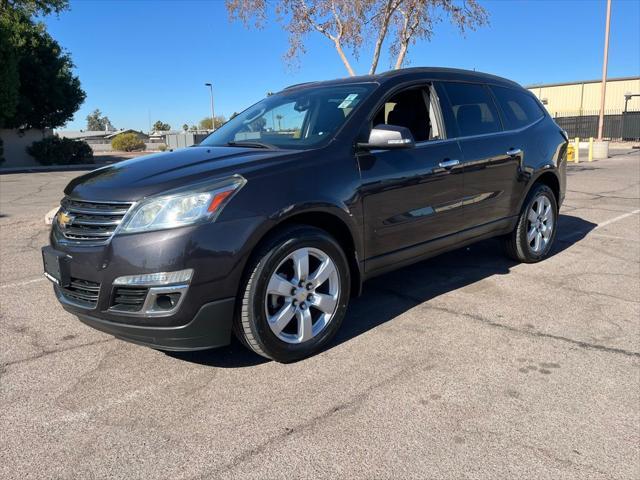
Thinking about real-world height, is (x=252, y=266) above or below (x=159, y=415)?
above

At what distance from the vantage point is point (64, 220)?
329 centimetres

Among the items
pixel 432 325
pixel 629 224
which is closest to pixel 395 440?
pixel 432 325

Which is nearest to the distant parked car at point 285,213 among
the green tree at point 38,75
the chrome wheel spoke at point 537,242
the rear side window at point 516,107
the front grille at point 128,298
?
the front grille at point 128,298

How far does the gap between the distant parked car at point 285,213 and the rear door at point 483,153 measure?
18mm

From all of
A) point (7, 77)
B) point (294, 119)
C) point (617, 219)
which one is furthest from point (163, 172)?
point (7, 77)

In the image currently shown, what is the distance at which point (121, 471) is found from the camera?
232 cm

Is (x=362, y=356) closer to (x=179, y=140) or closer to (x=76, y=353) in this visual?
(x=76, y=353)

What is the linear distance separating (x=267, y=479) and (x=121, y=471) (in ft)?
2.14

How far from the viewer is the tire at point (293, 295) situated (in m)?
3.04

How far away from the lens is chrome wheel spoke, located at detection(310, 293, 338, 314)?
3351 mm

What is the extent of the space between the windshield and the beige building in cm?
4698

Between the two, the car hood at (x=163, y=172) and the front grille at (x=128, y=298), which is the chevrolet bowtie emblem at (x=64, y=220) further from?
the front grille at (x=128, y=298)

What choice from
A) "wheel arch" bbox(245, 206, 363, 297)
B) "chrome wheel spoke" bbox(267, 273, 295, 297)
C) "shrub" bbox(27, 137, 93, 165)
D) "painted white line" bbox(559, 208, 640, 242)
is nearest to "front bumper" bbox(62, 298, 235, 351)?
"chrome wheel spoke" bbox(267, 273, 295, 297)

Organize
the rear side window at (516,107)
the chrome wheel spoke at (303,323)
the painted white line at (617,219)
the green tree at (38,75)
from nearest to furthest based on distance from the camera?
the chrome wheel spoke at (303,323) < the rear side window at (516,107) < the painted white line at (617,219) < the green tree at (38,75)
